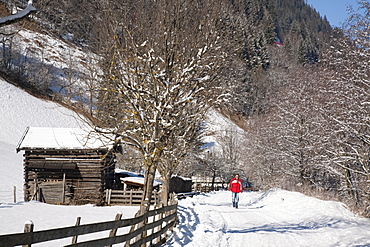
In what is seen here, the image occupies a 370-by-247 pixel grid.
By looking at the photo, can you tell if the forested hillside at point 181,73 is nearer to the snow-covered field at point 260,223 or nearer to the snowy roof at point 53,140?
the snow-covered field at point 260,223

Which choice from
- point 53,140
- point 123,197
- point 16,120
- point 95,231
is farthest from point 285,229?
point 16,120

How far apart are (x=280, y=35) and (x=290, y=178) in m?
159

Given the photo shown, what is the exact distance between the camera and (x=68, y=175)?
1125 inches

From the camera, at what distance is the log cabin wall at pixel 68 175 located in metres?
28.1

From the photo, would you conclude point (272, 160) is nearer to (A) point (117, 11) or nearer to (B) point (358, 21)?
(B) point (358, 21)

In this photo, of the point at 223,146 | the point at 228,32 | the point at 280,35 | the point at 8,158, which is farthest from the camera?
the point at 280,35

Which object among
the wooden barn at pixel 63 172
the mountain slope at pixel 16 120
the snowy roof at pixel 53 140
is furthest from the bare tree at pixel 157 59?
the mountain slope at pixel 16 120

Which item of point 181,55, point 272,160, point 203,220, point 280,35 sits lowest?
point 203,220

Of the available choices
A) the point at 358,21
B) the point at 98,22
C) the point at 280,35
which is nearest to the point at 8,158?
the point at 98,22

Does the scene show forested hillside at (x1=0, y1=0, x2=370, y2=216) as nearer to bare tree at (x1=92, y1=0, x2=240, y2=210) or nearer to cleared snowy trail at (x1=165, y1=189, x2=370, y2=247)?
bare tree at (x1=92, y1=0, x2=240, y2=210)

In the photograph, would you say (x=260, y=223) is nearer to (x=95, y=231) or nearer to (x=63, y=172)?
(x=95, y=231)

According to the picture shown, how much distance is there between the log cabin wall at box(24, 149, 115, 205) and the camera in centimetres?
2808

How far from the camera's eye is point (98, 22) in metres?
13.9

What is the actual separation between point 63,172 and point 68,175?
0.45m
